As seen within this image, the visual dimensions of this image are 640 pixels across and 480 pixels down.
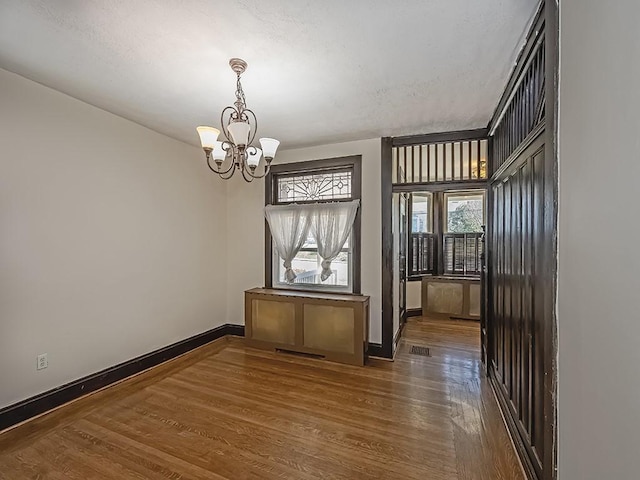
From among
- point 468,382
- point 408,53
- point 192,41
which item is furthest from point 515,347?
point 192,41

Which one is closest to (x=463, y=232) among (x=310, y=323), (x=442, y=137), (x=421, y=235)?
(x=421, y=235)

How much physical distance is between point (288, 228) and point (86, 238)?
2208 millimetres

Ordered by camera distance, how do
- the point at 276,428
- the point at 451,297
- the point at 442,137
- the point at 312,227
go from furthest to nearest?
the point at 451,297 → the point at 312,227 → the point at 442,137 → the point at 276,428

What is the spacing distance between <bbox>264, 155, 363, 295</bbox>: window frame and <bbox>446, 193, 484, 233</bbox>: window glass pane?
251 centimetres

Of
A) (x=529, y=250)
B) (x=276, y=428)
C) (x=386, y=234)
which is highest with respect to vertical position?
(x=386, y=234)

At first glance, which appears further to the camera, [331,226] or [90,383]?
[331,226]

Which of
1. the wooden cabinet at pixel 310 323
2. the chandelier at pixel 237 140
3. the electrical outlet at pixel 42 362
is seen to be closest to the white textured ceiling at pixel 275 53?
the chandelier at pixel 237 140

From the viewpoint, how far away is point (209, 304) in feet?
14.1

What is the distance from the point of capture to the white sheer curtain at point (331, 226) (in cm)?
386

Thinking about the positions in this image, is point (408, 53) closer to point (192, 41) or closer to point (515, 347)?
point (192, 41)

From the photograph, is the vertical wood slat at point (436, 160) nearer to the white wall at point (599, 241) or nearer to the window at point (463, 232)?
the window at point (463, 232)

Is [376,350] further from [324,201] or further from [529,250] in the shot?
[529,250]

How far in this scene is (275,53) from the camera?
6.66 feet

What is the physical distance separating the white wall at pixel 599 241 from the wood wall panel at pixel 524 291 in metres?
0.29
